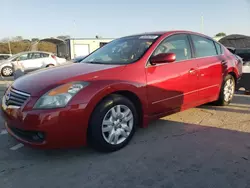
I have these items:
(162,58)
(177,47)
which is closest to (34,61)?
(177,47)

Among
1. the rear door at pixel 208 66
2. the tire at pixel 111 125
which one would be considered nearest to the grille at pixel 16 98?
the tire at pixel 111 125

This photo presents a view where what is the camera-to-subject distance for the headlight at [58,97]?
8.20 feet

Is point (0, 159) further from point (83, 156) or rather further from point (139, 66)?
point (139, 66)

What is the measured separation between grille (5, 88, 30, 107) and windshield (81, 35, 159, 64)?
126cm

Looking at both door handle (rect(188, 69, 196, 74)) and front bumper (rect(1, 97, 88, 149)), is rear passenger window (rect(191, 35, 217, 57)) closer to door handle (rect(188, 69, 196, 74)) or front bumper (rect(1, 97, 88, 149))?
door handle (rect(188, 69, 196, 74))

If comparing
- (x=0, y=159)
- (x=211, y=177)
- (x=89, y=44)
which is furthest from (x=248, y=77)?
(x=89, y=44)

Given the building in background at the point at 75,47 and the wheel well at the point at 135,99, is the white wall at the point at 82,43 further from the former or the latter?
the wheel well at the point at 135,99

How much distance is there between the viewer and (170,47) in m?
3.64

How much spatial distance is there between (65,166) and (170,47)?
2314 mm

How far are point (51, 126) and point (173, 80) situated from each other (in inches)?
74.0

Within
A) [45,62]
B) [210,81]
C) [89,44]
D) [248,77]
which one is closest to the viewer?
[210,81]

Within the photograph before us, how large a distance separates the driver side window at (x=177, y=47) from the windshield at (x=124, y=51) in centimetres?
17

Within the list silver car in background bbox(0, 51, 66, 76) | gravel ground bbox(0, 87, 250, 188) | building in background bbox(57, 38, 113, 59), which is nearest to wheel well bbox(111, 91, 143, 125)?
gravel ground bbox(0, 87, 250, 188)

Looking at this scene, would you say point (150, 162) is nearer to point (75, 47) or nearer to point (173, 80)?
point (173, 80)
